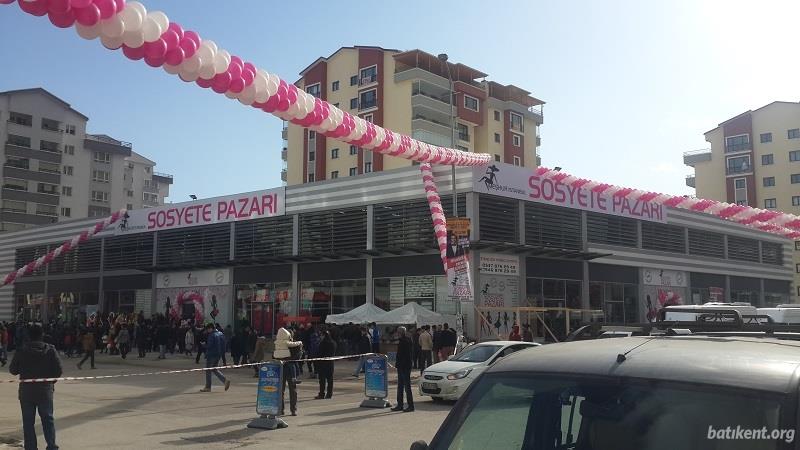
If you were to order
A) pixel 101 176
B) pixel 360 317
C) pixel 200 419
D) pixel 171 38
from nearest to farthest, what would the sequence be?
pixel 171 38 < pixel 200 419 < pixel 360 317 < pixel 101 176

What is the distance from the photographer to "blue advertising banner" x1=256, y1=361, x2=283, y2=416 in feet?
41.2

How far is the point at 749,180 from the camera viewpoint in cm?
8106

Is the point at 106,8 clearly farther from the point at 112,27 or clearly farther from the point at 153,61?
the point at 153,61

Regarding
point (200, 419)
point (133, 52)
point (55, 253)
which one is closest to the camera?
point (133, 52)

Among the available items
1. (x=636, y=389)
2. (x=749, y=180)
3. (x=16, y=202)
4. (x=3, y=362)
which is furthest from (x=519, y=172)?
(x=16, y=202)

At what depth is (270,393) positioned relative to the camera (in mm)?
12594

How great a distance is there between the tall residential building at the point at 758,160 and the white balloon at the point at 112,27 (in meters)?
80.5

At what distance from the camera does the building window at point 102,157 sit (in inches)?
3472

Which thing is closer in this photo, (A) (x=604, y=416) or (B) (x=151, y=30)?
(A) (x=604, y=416)

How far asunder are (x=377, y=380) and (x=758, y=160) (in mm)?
76989

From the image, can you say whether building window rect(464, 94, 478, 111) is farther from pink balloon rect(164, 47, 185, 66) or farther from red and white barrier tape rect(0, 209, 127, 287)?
pink balloon rect(164, 47, 185, 66)

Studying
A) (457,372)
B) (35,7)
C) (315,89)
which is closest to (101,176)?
(315,89)

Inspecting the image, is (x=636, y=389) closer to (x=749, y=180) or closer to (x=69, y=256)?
(x=69, y=256)

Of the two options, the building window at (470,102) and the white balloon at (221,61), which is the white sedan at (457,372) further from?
the building window at (470,102)
